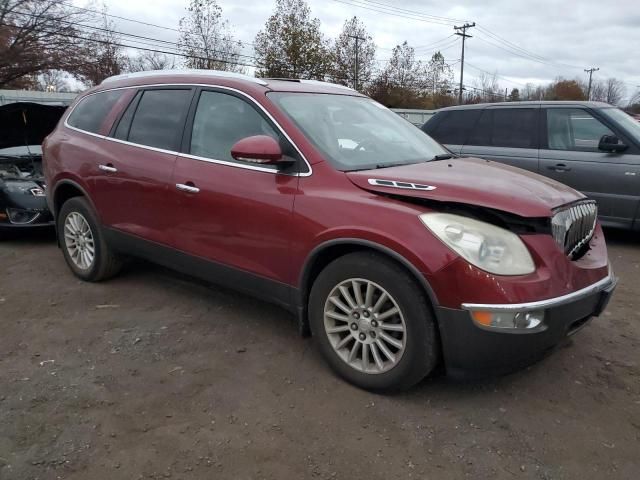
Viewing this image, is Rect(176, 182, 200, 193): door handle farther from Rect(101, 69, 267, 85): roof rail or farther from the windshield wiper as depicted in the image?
the windshield wiper

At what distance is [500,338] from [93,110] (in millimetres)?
4070

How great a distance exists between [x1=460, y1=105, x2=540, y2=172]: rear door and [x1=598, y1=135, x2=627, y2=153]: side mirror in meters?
0.78

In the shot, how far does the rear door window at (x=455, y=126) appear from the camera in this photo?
7320 mm

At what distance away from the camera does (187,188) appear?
12.0 ft

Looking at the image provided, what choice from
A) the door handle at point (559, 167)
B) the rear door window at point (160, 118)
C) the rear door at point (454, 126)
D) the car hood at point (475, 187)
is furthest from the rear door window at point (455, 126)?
the rear door window at point (160, 118)

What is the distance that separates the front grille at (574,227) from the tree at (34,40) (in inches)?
1049

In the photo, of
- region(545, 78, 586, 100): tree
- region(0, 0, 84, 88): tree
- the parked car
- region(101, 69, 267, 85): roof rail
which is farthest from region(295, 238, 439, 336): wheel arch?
region(545, 78, 586, 100): tree

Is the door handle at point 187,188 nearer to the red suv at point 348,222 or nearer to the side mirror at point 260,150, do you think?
the red suv at point 348,222

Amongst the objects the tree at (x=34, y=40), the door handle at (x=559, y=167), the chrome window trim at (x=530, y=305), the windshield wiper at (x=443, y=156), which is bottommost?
the chrome window trim at (x=530, y=305)

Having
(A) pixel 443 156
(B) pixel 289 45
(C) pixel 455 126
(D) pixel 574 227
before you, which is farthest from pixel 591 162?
(B) pixel 289 45

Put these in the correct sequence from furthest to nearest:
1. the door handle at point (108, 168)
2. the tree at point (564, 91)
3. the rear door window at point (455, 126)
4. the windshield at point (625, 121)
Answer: the tree at point (564, 91)
the rear door window at point (455, 126)
the windshield at point (625, 121)
the door handle at point (108, 168)

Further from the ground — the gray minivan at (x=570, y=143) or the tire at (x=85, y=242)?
the gray minivan at (x=570, y=143)

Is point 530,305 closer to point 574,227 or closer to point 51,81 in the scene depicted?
point 574,227

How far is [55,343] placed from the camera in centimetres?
361
